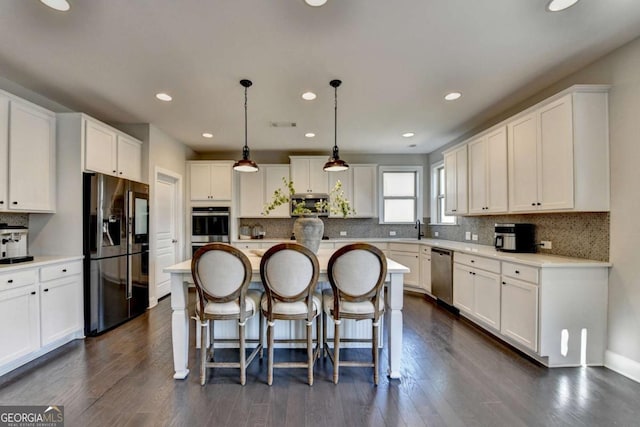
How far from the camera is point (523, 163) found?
121 inches

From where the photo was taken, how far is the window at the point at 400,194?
19.7 feet

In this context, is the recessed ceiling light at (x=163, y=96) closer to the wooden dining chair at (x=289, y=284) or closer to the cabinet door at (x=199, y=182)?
the cabinet door at (x=199, y=182)

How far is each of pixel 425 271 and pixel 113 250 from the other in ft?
14.6

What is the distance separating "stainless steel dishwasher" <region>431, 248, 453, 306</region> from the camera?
13.3ft

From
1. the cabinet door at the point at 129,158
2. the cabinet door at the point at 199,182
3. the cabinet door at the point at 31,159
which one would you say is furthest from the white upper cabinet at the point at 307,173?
the cabinet door at the point at 31,159

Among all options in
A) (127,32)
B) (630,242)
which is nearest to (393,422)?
(630,242)

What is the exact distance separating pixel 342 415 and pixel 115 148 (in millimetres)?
3927

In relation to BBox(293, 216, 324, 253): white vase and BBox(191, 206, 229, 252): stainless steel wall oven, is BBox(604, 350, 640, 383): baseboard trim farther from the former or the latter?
BBox(191, 206, 229, 252): stainless steel wall oven

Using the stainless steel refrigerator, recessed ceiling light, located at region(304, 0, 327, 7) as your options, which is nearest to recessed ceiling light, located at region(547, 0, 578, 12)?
recessed ceiling light, located at region(304, 0, 327, 7)

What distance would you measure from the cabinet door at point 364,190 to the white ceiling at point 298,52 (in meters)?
1.91

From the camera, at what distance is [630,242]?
2.34m

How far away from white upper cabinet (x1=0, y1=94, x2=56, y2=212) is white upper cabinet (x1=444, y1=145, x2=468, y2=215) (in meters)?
5.06

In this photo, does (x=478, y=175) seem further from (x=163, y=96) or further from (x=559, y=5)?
(x=163, y=96)

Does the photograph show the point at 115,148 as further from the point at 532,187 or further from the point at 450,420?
the point at 532,187
